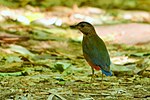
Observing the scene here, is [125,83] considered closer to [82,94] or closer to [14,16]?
[82,94]

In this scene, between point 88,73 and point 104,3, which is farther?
point 104,3

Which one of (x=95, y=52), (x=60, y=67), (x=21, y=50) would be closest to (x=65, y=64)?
(x=60, y=67)

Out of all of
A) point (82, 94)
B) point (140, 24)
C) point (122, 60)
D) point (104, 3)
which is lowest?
point (82, 94)

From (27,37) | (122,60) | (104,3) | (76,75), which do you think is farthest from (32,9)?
(76,75)

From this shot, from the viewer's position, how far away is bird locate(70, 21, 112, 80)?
17.4 ft

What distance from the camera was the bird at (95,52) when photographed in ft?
17.4

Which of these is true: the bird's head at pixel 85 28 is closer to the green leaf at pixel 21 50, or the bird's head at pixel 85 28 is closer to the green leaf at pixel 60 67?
the green leaf at pixel 60 67

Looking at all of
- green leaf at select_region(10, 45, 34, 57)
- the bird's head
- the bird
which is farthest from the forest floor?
the bird's head

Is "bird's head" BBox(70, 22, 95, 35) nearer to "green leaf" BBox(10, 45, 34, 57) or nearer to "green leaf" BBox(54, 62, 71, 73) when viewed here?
"green leaf" BBox(54, 62, 71, 73)

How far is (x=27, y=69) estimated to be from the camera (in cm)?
591

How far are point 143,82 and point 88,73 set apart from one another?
2.23 feet

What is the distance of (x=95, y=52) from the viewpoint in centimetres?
548

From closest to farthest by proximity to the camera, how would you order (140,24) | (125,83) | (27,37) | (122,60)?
(125,83)
(122,60)
(27,37)
(140,24)

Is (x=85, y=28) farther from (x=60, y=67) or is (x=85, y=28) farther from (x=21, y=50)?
(x=21, y=50)
